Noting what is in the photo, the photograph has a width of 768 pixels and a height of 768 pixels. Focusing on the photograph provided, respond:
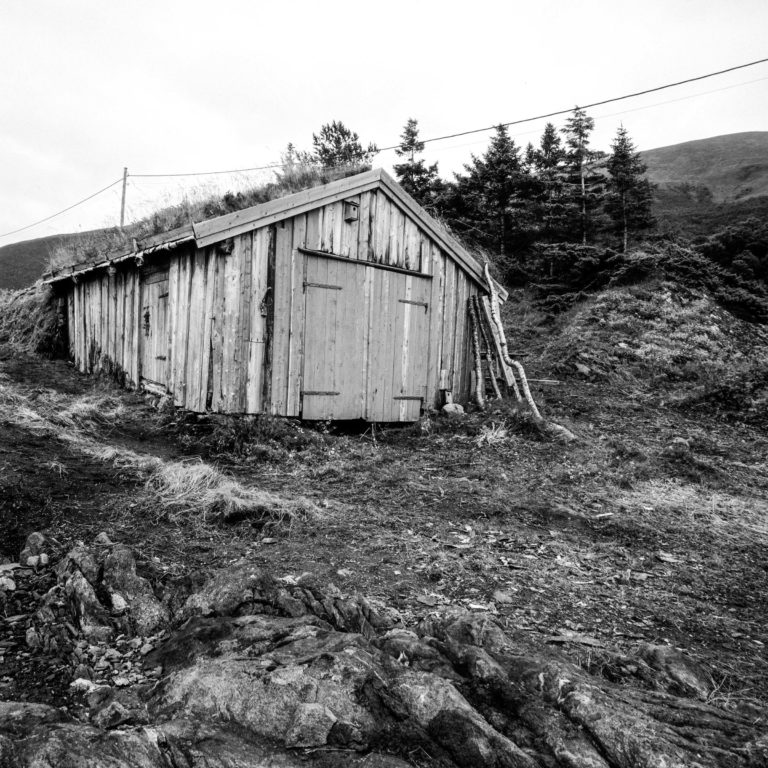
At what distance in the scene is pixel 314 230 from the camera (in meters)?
8.02

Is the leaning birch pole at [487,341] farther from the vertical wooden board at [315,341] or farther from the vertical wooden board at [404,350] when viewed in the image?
the vertical wooden board at [315,341]

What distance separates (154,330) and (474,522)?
657 cm

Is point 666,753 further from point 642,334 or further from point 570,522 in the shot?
point 642,334

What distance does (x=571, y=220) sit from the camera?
882 inches

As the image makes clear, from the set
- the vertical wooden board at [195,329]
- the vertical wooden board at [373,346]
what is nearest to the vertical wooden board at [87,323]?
the vertical wooden board at [195,329]

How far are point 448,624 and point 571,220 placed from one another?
2285cm

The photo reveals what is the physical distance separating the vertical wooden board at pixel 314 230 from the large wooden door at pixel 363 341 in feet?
0.59

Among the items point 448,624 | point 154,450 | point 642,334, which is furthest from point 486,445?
point 642,334

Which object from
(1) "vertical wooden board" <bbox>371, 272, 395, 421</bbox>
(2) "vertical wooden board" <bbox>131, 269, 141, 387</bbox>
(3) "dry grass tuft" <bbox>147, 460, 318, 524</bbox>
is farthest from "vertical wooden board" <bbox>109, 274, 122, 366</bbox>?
(3) "dry grass tuft" <bbox>147, 460, 318, 524</bbox>

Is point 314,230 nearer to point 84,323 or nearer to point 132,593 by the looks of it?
point 132,593

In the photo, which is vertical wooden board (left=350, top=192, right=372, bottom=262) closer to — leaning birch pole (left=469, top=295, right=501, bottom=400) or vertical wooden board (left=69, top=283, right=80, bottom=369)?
leaning birch pole (left=469, top=295, right=501, bottom=400)

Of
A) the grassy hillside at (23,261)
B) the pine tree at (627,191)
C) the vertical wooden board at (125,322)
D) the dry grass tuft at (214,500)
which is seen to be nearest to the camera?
the dry grass tuft at (214,500)

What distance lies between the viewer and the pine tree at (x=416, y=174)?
2292 cm

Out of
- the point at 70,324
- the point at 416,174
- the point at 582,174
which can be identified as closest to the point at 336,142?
the point at 416,174
